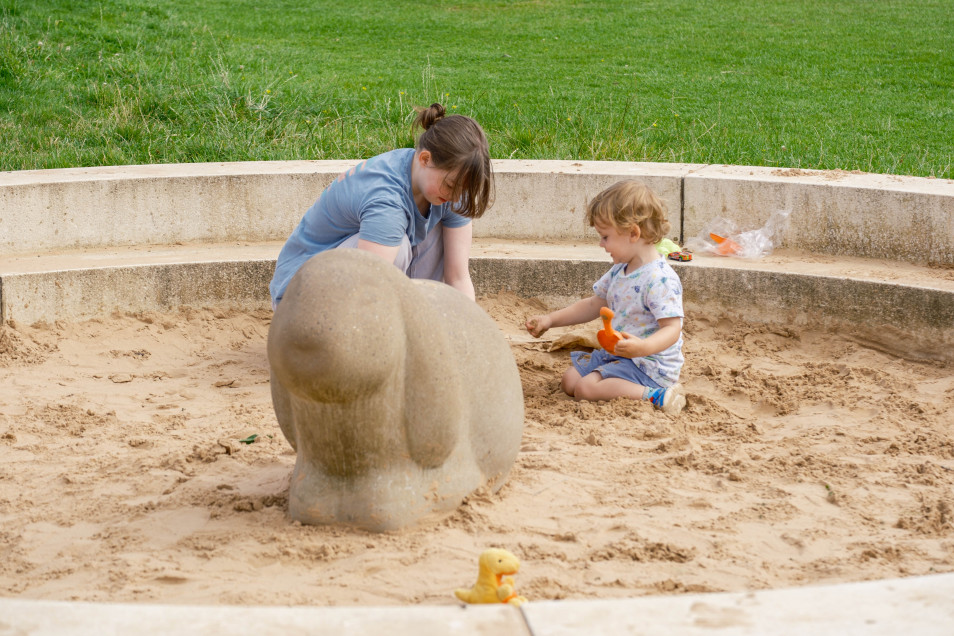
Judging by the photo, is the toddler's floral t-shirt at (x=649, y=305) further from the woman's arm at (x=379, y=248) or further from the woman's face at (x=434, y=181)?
the woman's arm at (x=379, y=248)

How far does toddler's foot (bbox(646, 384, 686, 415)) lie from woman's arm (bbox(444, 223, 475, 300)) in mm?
817

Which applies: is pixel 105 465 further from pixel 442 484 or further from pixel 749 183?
pixel 749 183

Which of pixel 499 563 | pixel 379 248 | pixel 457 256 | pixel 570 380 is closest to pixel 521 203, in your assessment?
pixel 457 256

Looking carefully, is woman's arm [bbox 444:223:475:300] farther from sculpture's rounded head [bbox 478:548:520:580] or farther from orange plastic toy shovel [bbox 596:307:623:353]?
sculpture's rounded head [bbox 478:548:520:580]

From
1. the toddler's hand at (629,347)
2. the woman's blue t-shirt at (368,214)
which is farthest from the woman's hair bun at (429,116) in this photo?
the toddler's hand at (629,347)

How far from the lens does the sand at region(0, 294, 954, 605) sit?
8.49ft

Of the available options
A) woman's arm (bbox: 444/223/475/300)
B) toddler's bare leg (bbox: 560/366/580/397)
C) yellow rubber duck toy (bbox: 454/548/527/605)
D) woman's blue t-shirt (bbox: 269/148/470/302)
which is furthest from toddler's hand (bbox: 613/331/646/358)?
yellow rubber duck toy (bbox: 454/548/527/605)

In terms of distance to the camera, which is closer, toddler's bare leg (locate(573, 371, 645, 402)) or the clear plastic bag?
toddler's bare leg (locate(573, 371, 645, 402))

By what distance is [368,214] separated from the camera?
3736mm

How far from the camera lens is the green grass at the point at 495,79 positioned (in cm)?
689

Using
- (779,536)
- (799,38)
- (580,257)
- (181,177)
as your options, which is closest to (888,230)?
(580,257)

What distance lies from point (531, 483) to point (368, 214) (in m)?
1.16

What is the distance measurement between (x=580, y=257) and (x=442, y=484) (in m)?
2.62

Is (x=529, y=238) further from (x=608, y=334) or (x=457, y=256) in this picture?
(x=608, y=334)
